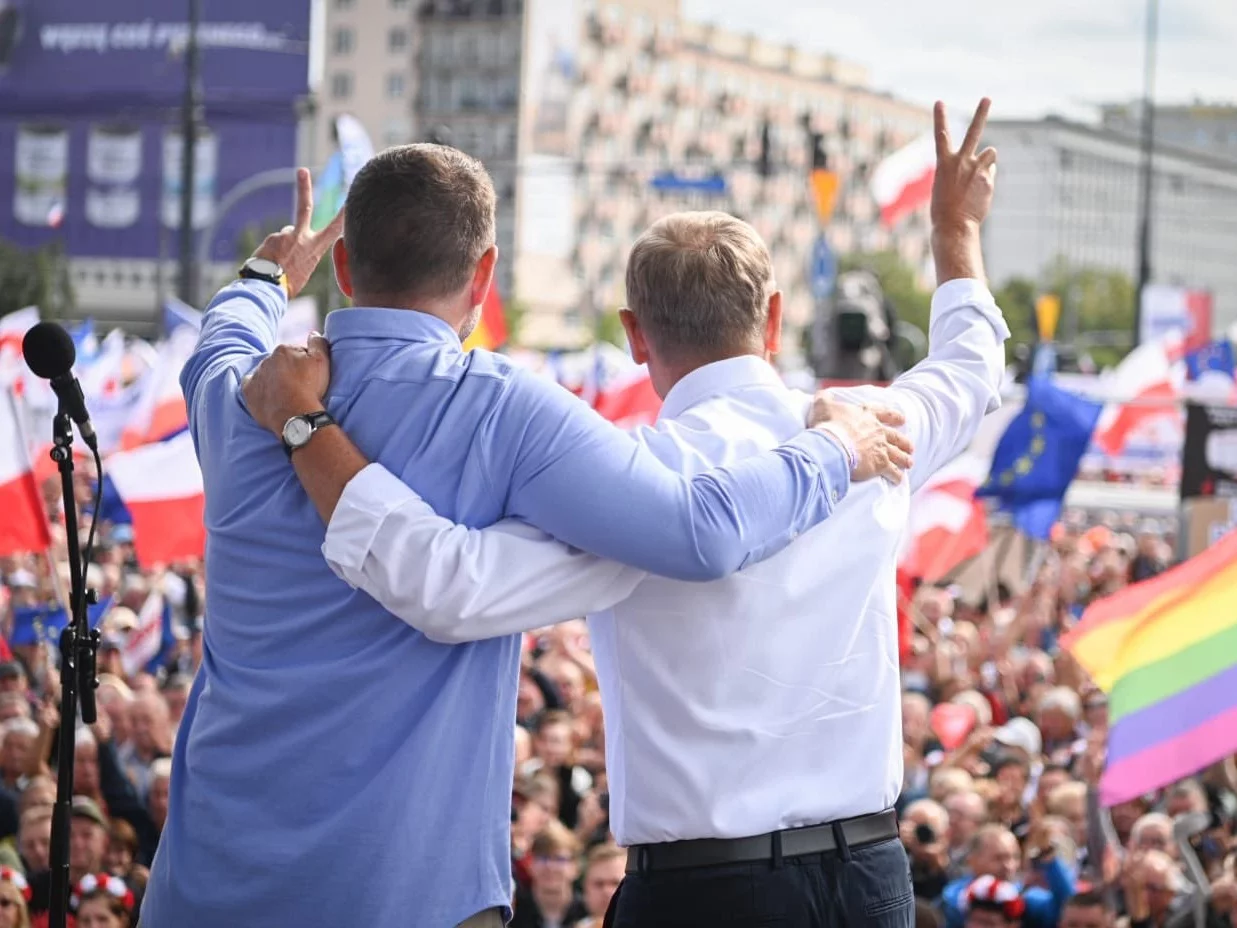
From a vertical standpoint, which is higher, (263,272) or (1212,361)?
(263,272)

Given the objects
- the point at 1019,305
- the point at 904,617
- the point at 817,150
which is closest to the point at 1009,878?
the point at 904,617

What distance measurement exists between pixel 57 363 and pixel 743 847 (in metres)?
1.54

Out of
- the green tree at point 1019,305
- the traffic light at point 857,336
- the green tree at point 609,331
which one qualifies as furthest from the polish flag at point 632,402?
the green tree at point 1019,305

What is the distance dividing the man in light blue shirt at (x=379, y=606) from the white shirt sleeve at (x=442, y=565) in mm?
46

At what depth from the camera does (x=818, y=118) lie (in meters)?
116

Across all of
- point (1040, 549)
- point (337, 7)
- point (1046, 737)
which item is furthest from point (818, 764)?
point (337, 7)

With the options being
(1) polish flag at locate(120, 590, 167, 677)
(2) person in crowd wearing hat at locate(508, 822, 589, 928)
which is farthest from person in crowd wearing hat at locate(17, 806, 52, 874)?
(1) polish flag at locate(120, 590, 167, 677)

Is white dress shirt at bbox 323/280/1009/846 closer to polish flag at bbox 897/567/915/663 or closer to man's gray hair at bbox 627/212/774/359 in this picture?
man's gray hair at bbox 627/212/774/359

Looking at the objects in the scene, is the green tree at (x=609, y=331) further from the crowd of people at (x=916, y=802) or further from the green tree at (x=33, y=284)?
the crowd of people at (x=916, y=802)

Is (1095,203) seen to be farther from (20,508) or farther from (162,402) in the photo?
(20,508)

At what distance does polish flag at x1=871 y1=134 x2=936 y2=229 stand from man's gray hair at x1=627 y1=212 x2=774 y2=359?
642 inches

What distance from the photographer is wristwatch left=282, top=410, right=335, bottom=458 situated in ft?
8.18

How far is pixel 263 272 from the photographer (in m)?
3.18

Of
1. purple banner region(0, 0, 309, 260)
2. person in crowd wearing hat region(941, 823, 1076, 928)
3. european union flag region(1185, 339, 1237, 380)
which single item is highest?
purple banner region(0, 0, 309, 260)
